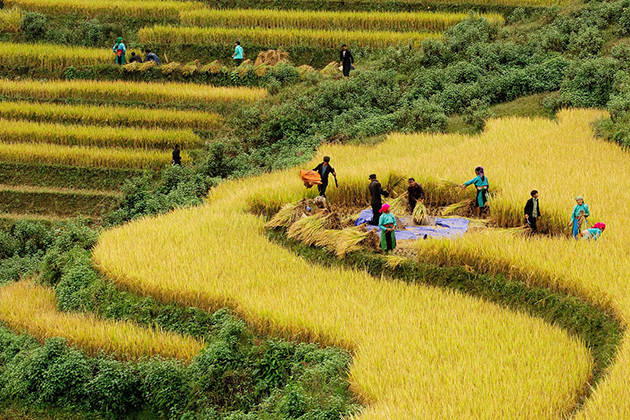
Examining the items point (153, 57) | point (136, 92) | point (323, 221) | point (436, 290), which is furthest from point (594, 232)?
point (153, 57)

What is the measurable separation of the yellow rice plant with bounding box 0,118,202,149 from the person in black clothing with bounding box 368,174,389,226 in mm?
8574

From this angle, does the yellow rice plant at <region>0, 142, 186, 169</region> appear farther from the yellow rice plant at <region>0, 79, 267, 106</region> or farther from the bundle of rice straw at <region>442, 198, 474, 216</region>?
the bundle of rice straw at <region>442, 198, 474, 216</region>

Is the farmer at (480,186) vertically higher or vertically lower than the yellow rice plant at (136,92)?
lower

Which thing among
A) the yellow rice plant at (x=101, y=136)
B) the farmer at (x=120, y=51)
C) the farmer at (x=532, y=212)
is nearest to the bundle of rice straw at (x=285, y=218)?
the farmer at (x=532, y=212)

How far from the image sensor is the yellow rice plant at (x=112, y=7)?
88.9 feet

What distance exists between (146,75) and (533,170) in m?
13.1

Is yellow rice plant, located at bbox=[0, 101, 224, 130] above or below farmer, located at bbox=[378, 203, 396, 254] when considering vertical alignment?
above

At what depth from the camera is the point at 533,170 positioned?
1400cm

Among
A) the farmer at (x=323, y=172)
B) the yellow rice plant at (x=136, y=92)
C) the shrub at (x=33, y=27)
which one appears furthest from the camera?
the shrub at (x=33, y=27)

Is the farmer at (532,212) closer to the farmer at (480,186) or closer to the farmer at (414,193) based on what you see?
the farmer at (480,186)

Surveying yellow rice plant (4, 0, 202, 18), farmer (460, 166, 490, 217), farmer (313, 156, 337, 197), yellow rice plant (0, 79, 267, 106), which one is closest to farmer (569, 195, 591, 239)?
farmer (460, 166, 490, 217)

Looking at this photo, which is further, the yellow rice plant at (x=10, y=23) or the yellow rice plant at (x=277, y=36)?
the yellow rice plant at (x=10, y=23)

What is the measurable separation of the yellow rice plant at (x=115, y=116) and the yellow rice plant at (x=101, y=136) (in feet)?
1.46

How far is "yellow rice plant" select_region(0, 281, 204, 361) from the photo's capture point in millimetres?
10680
